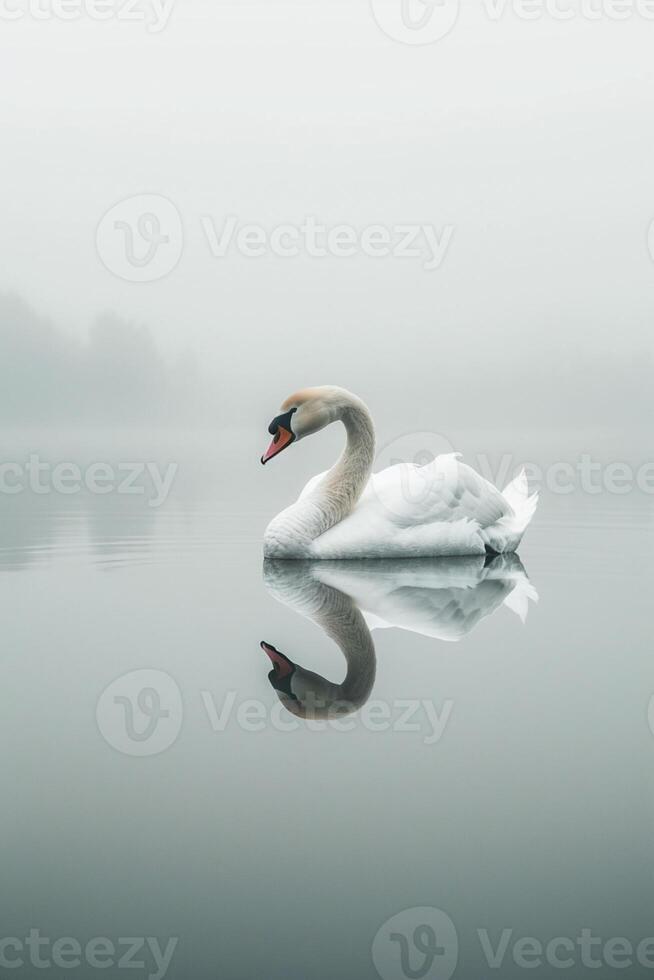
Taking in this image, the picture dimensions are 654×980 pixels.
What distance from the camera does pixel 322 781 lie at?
139 inches

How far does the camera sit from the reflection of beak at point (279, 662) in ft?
16.2

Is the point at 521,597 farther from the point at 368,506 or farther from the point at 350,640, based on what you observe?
the point at 368,506

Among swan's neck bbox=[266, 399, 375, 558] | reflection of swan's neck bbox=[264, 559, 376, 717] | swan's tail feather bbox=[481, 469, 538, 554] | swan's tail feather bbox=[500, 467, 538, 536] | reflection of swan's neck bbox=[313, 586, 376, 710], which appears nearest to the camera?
reflection of swan's neck bbox=[264, 559, 376, 717]

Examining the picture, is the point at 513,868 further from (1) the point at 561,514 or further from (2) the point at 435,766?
(1) the point at 561,514

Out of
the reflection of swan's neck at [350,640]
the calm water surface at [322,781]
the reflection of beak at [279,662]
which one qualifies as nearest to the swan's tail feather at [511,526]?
the reflection of swan's neck at [350,640]

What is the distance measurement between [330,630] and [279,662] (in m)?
0.79

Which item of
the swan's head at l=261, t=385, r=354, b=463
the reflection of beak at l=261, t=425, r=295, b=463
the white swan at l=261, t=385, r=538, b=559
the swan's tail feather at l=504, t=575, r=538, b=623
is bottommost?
the swan's tail feather at l=504, t=575, r=538, b=623

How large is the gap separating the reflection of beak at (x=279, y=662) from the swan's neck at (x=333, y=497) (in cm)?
317

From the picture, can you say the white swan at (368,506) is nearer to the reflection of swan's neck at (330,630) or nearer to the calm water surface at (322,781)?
the reflection of swan's neck at (330,630)

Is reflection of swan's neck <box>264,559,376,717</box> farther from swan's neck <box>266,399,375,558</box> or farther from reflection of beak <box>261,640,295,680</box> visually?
swan's neck <box>266,399,375,558</box>

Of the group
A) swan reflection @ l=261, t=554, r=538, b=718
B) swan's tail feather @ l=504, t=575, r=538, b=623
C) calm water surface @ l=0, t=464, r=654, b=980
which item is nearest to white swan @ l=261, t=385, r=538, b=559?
swan reflection @ l=261, t=554, r=538, b=718

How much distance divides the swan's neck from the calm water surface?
187cm

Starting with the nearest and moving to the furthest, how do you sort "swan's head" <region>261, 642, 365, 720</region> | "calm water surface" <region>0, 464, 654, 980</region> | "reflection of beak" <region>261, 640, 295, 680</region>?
"calm water surface" <region>0, 464, 654, 980</region>
"swan's head" <region>261, 642, 365, 720</region>
"reflection of beak" <region>261, 640, 295, 680</region>

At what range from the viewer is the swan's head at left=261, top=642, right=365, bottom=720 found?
432cm
